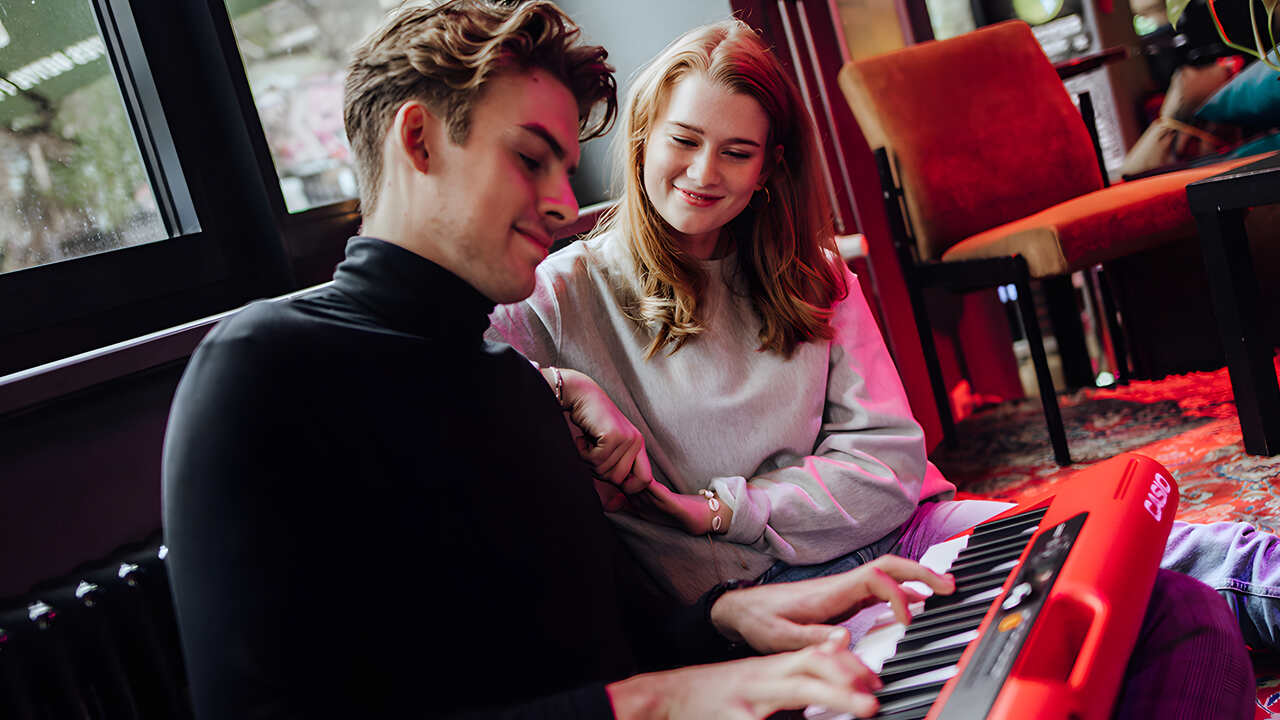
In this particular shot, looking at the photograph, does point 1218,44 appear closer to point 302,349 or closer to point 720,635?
point 720,635

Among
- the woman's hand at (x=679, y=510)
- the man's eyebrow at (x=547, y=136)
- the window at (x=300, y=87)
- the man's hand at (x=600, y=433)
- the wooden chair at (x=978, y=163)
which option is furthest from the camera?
the wooden chair at (x=978, y=163)

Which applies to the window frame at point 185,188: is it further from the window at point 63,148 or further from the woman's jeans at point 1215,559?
the woman's jeans at point 1215,559

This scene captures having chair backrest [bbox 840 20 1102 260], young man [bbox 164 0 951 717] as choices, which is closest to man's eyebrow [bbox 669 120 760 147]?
young man [bbox 164 0 951 717]

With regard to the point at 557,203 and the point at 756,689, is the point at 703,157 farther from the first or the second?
the point at 756,689

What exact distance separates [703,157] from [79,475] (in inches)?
38.3

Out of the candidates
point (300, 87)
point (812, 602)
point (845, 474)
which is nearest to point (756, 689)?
point (812, 602)

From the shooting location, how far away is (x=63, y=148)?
1.50m

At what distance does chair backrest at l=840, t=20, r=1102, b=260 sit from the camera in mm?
2713

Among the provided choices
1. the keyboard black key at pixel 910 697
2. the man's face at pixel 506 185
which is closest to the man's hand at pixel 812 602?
the keyboard black key at pixel 910 697

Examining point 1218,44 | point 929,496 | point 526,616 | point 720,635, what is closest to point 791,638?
point 720,635

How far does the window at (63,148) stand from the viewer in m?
1.43

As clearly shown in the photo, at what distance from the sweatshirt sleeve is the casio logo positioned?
450 millimetres

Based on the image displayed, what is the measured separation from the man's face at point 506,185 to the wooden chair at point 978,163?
6.35 ft

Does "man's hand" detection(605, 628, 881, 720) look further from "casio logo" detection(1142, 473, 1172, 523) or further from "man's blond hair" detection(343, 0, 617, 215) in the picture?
"man's blond hair" detection(343, 0, 617, 215)
